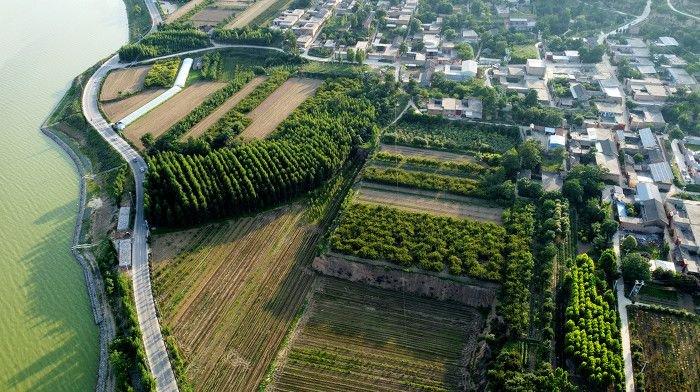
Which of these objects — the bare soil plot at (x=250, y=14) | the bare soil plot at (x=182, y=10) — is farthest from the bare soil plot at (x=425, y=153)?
the bare soil plot at (x=182, y=10)

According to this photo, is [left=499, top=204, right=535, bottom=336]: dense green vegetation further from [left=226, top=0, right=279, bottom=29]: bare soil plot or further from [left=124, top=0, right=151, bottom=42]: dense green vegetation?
[left=124, top=0, right=151, bottom=42]: dense green vegetation

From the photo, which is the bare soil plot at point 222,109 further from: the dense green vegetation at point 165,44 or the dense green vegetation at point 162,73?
the dense green vegetation at point 165,44

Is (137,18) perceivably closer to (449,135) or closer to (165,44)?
(165,44)

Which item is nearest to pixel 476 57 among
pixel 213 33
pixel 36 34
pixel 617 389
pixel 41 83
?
pixel 213 33

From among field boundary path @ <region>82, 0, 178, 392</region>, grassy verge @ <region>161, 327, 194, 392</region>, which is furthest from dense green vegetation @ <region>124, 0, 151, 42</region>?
grassy verge @ <region>161, 327, 194, 392</region>

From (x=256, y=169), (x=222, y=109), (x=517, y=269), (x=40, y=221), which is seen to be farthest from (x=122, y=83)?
(x=517, y=269)

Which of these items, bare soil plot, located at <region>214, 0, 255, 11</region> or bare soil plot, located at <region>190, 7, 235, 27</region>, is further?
bare soil plot, located at <region>214, 0, 255, 11</region>
